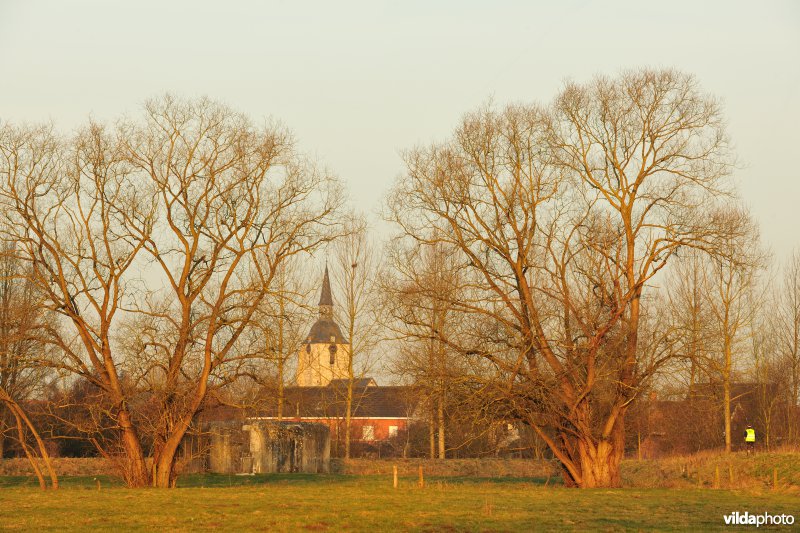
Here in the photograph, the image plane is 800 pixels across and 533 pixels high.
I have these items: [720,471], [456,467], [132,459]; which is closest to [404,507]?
[132,459]

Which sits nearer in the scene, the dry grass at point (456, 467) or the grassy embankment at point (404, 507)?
the grassy embankment at point (404, 507)

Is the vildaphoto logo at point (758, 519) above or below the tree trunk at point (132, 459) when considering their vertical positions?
below

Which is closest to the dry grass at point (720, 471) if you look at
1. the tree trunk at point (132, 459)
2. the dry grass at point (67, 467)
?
the tree trunk at point (132, 459)

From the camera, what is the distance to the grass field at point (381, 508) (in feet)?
53.6

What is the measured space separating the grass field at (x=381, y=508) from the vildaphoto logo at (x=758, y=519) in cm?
31

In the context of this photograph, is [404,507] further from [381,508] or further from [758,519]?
[758,519]

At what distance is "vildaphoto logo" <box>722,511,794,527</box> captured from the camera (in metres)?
16.9

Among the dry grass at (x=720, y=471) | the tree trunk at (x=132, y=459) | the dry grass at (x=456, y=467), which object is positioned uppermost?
the tree trunk at (x=132, y=459)

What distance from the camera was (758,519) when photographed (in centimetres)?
1744

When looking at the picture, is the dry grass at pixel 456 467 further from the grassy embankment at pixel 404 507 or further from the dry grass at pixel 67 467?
the grassy embankment at pixel 404 507

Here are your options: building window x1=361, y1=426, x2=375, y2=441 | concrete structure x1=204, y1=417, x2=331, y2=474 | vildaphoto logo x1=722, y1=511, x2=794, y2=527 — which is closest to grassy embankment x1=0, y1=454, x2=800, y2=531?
vildaphoto logo x1=722, y1=511, x2=794, y2=527

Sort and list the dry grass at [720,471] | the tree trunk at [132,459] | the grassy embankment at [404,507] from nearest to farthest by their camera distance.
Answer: the grassy embankment at [404,507] → the tree trunk at [132,459] → the dry grass at [720,471]

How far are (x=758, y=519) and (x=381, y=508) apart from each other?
7776mm

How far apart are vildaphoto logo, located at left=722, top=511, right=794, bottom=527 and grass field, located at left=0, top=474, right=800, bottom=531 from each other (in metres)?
0.31
